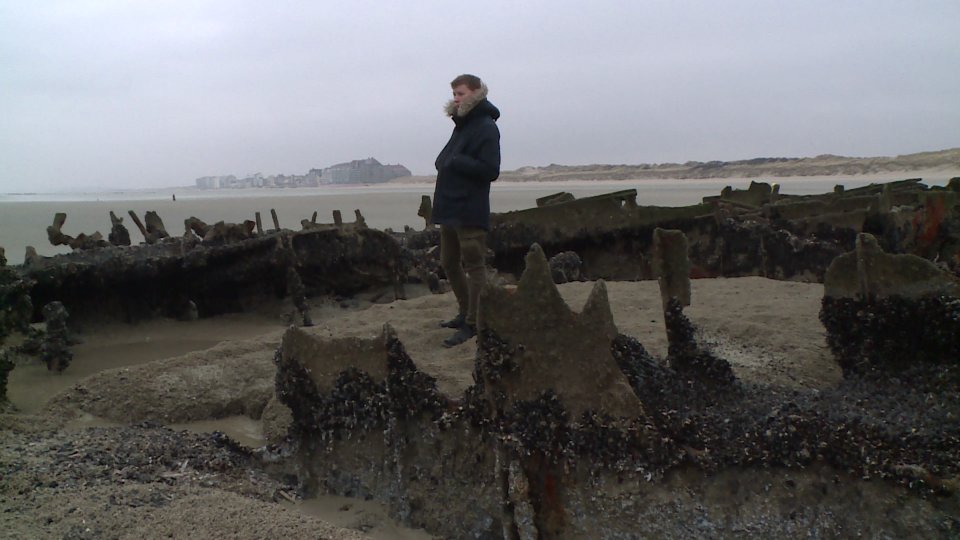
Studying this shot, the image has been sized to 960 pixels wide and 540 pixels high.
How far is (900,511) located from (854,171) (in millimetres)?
47966

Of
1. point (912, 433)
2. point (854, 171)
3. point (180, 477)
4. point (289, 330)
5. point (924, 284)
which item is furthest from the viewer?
point (854, 171)

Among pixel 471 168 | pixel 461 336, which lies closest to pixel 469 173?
pixel 471 168

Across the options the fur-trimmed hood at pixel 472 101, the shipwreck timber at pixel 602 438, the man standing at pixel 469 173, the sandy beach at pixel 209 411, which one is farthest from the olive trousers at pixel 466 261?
the shipwreck timber at pixel 602 438

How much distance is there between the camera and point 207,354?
496 centimetres

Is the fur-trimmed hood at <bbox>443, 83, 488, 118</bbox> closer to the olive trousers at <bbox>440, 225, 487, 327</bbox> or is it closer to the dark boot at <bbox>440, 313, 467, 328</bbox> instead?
the olive trousers at <bbox>440, 225, 487, 327</bbox>

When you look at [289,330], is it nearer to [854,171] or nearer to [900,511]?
[900,511]

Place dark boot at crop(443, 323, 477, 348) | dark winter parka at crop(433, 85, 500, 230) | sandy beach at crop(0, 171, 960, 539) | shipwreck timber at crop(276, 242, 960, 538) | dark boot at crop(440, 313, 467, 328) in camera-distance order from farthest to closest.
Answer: dark boot at crop(440, 313, 467, 328), dark boot at crop(443, 323, 477, 348), dark winter parka at crop(433, 85, 500, 230), sandy beach at crop(0, 171, 960, 539), shipwreck timber at crop(276, 242, 960, 538)

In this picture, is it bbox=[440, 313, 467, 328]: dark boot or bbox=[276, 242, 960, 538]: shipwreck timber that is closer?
bbox=[276, 242, 960, 538]: shipwreck timber

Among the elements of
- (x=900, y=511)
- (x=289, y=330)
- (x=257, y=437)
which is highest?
(x=289, y=330)

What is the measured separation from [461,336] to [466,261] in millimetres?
471

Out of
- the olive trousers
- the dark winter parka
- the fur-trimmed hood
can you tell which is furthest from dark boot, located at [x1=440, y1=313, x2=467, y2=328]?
the fur-trimmed hood

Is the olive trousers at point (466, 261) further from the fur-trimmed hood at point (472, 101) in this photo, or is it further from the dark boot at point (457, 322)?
the fur-trimmed hood at point (472, 101)

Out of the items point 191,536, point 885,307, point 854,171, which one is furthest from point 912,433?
point 854,171

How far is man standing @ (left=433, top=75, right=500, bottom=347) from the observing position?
13.9ft
